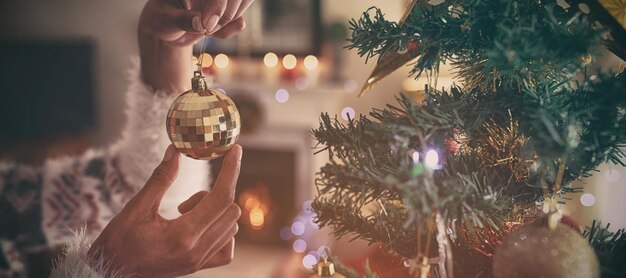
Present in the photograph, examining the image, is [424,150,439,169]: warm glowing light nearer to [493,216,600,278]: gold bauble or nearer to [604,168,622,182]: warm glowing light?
[493,216,600,278]: gold bauble

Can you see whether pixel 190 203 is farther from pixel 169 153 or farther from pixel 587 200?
pixel 587 200

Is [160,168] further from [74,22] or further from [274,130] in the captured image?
[74,22]

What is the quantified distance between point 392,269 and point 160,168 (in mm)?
297

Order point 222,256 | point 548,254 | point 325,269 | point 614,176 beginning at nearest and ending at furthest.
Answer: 1. point 548,254
2. point 325,269
3. point 222,256
4. point 614,176

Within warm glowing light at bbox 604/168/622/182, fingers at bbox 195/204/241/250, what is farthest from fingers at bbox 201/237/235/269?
warm glowing light at bbox 604/168/622/182

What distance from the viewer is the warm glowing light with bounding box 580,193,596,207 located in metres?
2.01

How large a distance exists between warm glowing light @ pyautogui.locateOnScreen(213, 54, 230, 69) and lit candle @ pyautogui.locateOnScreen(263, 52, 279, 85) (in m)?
0.25

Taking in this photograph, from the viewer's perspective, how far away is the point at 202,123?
51 cm

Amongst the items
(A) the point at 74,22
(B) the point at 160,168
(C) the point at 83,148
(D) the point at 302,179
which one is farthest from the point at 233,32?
(A) the point at 74,22

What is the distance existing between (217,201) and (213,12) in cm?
21

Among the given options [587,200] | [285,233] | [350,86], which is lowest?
[285,233]

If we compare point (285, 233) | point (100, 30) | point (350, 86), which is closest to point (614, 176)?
point (350, 86)

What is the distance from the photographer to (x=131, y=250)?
0.58 metres

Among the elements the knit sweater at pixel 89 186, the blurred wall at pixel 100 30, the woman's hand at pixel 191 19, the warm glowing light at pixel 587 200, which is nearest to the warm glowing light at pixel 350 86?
the warm glowing light at pixel 587 200
